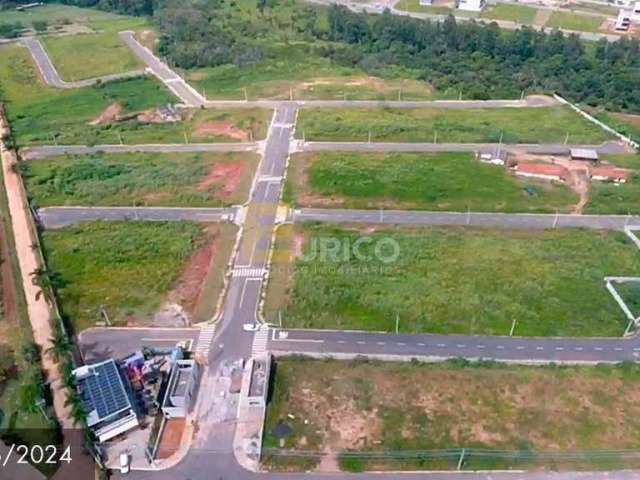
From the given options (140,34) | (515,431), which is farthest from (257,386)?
(140,34)

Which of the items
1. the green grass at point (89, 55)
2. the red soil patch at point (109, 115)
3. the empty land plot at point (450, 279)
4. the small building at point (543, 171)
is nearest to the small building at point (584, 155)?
the small building at point (543, 171)

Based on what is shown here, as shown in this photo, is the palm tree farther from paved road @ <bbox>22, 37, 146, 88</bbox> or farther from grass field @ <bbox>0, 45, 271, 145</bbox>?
paved road @ <bbox>22, 37, 146, 88</bbox>

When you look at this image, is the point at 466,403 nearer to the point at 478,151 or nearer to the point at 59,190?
the point at 478,151

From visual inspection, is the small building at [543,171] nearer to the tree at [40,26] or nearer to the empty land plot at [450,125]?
the empty land plot at [450,125]

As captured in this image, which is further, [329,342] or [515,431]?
[329,342]

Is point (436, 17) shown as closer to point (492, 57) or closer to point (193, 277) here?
point (492, 57)

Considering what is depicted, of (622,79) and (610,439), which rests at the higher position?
(622,79)

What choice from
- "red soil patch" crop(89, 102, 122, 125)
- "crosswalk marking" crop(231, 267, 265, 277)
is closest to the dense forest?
"red soil patch" crop(89, 102, 122, 125)
